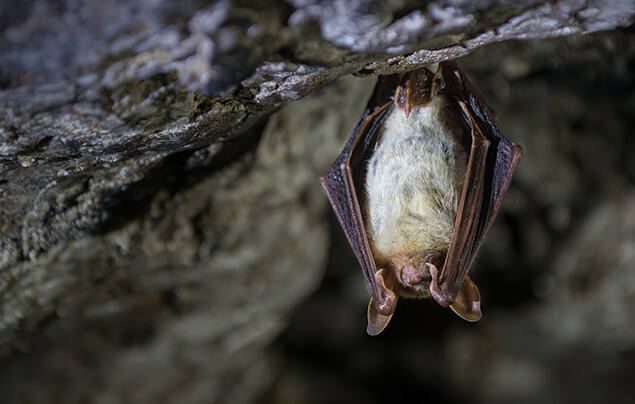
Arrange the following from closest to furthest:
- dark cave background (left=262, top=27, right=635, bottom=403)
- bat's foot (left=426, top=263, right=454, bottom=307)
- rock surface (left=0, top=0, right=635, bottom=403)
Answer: rock surface (left=0, top=0, right=635, bottom=403) → bat's foot (left=426, top=263, right=454, bottom=307) → dark cave background (left=262, top=27, right=635, bottom=403)

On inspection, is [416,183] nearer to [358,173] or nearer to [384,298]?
[358,173]

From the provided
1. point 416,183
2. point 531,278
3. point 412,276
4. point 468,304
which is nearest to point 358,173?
point 416,183

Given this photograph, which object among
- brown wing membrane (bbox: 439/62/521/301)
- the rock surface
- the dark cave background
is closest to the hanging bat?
brown wing membrane (bbox: 439/62/521/301)

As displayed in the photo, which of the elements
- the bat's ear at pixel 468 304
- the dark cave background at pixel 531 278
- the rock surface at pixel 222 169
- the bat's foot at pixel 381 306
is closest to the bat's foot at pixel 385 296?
the bat's foot at pixel 381 306

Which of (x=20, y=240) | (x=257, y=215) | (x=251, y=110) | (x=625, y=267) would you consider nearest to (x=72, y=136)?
(x=251, y=110)

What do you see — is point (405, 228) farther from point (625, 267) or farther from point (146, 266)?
point (625, 267)

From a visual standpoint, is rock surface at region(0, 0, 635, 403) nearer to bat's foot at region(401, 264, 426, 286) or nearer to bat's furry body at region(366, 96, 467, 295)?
bat's furry body at region(366, 96, 467, 295)

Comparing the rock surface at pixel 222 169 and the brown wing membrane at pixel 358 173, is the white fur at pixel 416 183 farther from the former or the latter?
the rock surface at pixel 222 169

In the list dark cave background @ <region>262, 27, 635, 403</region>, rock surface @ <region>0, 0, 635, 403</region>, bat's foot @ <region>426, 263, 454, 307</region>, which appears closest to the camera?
rock surface @ <region>0, 0, 635, 403</region>
